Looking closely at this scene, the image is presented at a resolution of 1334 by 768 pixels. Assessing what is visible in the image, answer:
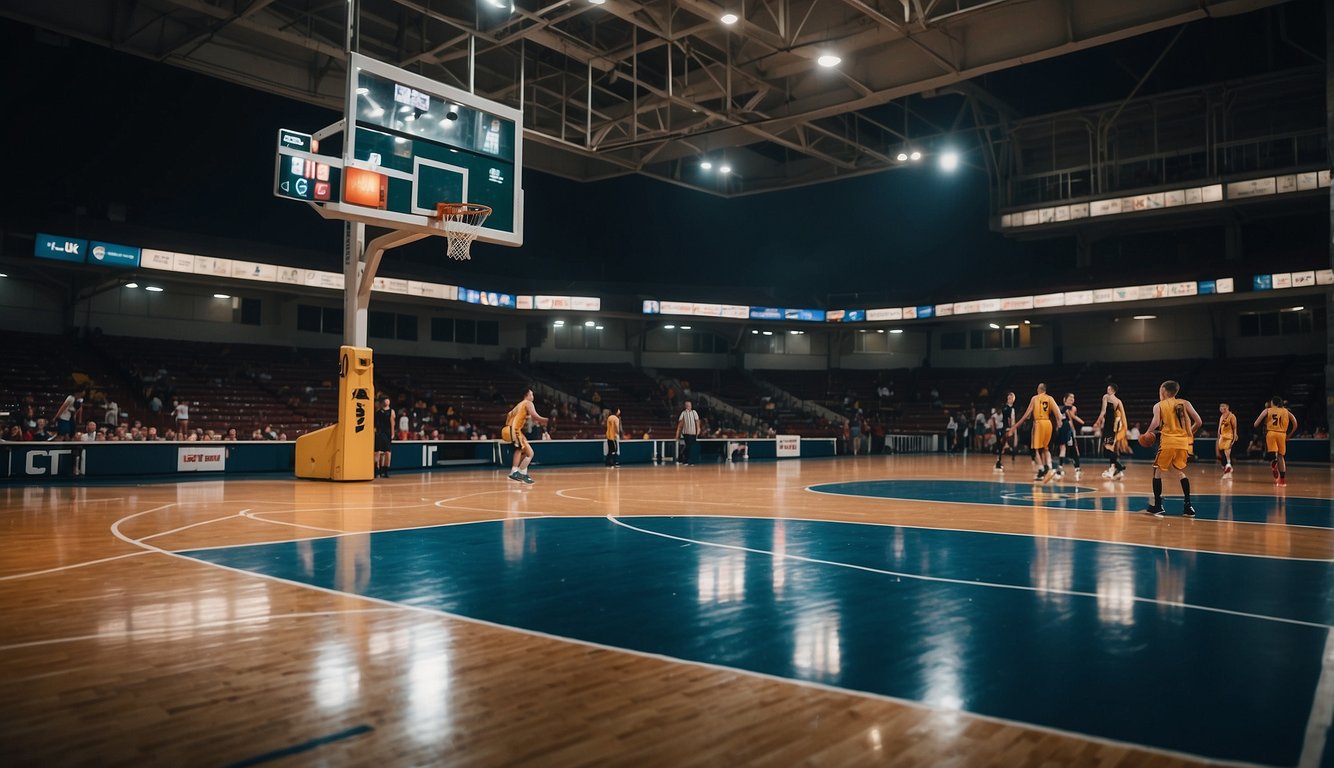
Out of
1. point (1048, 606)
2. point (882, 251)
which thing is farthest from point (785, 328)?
point (1048, 606)

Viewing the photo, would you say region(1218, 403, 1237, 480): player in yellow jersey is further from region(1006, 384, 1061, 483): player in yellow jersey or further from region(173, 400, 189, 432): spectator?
region(173, 400, 189, 432): spectator

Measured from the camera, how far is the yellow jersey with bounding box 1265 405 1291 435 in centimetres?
1756

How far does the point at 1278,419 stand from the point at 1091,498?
23.8 ft

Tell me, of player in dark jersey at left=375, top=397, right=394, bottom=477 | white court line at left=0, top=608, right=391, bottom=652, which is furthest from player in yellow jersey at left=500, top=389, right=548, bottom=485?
white court line at left=0, top=608, right=391, bottom=652

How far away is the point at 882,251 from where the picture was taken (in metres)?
43.2

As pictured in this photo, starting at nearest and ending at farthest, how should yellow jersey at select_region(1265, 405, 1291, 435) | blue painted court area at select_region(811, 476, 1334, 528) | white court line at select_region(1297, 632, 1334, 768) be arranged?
white court line at select_region(1297, 632, 1334, 768) → blue painted court area at select_region(811, 476, 1334, 528) → yellow jersey at select_region(1265, 405, 1291, 435)

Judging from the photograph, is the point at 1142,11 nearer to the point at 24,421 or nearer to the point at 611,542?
the point at 611,542

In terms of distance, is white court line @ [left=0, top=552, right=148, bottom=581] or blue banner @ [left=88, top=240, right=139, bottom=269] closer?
white court line @ [left=0, top=552, right=148, bottom=581]

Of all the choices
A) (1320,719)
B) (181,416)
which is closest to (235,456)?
(181,416)

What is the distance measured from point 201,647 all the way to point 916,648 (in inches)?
159

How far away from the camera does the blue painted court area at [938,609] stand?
3807 millimetres

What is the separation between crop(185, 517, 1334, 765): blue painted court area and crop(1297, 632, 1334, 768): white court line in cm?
4

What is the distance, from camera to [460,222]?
583 inches

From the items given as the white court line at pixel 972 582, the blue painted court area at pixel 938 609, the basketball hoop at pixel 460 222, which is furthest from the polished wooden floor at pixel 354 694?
the basketball hoop at pixel 460 222
